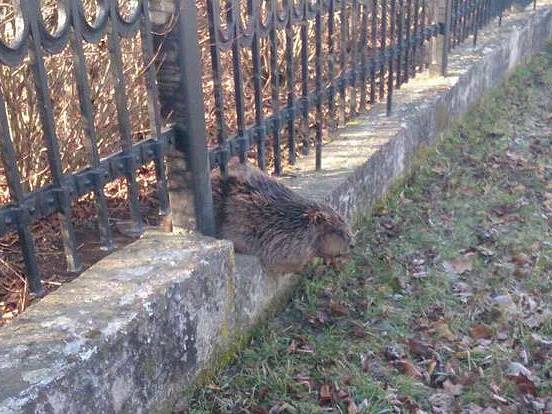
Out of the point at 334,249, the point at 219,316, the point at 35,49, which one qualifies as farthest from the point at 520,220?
the point at 35,49

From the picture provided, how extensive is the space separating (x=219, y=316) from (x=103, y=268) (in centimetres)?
52

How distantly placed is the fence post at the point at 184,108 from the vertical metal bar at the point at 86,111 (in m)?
0.37

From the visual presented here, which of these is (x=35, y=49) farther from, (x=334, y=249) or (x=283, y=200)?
(x=334, y=249)

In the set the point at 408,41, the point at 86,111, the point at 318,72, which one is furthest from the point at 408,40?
the point at 86,111

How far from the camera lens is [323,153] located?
4.36 metres

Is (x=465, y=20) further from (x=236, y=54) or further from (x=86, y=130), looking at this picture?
(x=86, y=130)

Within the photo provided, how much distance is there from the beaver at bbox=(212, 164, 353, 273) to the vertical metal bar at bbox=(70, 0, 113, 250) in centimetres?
66

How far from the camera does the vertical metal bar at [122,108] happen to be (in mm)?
2494

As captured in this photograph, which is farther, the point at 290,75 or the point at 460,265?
the point at 460,265

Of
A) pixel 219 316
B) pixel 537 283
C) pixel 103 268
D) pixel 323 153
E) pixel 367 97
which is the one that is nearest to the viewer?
pixel 103 268

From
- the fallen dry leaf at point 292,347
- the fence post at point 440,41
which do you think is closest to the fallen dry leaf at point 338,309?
the fallen dry leaf at point 292,347

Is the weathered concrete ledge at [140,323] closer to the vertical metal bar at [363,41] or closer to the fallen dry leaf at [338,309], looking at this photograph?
the fallen dry leaf at [338,309]

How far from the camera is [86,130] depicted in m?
2.47

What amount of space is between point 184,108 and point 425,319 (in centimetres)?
161
